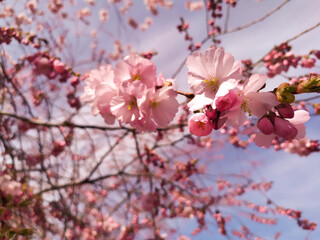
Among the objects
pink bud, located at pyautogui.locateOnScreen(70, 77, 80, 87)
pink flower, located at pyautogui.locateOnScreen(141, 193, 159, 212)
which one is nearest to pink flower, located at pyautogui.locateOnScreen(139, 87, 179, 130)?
pink bud, located at pyautogui.locateOnScreen(70, 77, 80, 87)

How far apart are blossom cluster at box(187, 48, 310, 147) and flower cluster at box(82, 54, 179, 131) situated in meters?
0.18

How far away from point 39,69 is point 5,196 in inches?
48.0

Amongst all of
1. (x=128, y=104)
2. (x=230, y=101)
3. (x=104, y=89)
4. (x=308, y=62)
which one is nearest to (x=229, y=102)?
(x=230, y=101)

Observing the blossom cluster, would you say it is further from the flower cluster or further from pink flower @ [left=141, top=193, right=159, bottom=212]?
pink flower @ [left=141, top=193, right=159, bottom=212]

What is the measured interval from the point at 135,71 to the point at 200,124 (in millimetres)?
398

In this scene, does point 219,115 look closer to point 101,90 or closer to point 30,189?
point 101,90

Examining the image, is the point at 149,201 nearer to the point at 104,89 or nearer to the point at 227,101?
the point at 104,89

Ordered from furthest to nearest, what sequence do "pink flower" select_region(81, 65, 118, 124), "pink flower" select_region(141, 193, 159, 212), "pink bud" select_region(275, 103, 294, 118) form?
1. "pink flower" select_region(141, 193, 159, 212)
2. "pink flower" select_region(81, 65, 118, 124)
3. "pink bud" select_region(275, 103, 294, 118)

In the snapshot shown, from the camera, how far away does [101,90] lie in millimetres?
1221

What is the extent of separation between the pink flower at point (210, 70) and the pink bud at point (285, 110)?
Answer: 18 cm

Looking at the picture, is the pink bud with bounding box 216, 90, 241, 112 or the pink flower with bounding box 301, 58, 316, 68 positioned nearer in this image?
the pink bud with bounding box 216, 90, 241, 112

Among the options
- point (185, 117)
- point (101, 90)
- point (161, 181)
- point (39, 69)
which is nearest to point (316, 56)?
point (185, 117)

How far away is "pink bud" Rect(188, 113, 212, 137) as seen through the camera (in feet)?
3.12

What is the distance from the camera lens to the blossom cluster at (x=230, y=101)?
0.88m
